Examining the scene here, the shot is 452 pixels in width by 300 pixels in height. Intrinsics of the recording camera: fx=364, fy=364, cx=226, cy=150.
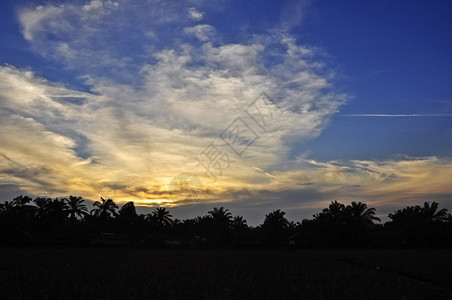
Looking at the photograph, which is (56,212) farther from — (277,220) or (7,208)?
(277,220)

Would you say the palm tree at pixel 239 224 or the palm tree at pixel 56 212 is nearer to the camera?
the palm tree at pixel 56 212

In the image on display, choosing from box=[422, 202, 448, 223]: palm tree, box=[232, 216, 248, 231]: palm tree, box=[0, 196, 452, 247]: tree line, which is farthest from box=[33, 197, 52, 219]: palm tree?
box=[422, 202, 448, 223]: palm tree

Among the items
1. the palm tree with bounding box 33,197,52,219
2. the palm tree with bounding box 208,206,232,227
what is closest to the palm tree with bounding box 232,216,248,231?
the palm tree with bounding box 208,206,232,227

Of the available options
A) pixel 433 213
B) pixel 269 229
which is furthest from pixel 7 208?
pixel 433 213

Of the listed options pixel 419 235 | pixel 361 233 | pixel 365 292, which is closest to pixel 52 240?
pixel 361 233

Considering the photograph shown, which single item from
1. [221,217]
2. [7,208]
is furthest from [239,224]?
[7,208]

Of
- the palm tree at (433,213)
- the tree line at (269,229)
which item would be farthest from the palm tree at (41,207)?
the palm tree at (433,213)

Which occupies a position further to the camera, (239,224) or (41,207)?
(239,224)

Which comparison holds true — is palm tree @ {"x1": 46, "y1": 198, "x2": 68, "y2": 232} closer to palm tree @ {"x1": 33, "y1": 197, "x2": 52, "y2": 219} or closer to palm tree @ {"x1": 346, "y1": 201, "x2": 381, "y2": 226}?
palm tree @ {"x1": 33, "y1": 197, "x2": 52, "y2": 219}

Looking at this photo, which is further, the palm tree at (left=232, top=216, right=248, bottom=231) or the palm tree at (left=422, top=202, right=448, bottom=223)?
the palm tree at (left=232, top=216, right=248, bottom=231)

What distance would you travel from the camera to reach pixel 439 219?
5956cm

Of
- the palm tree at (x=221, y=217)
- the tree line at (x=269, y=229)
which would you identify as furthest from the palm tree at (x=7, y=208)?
the palm tree at (x=221, y=217)

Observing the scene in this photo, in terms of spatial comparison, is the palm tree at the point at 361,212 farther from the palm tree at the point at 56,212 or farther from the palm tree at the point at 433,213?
the palm tree at the point at 56,212

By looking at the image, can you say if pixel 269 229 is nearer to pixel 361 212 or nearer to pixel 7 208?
pixel 361 212
